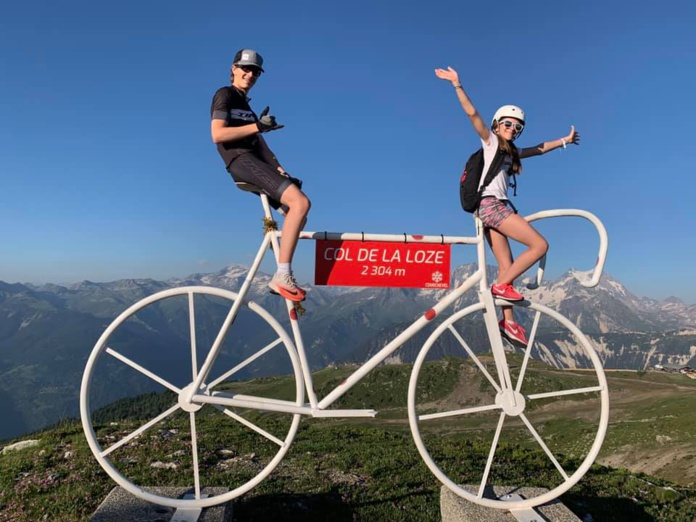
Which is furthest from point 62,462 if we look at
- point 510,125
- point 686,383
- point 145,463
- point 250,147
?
point 686,383

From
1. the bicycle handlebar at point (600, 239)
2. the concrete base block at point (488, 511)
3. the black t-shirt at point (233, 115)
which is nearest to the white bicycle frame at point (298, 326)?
the bicycle handlebar at point (600, 239)

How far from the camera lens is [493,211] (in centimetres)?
602

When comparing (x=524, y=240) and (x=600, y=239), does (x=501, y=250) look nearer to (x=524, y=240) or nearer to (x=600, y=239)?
(x=524, y=240)

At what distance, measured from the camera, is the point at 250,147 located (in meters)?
5.90

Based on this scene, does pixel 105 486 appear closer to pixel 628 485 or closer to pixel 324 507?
pixel 324 507

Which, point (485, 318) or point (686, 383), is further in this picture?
point (686, 383)

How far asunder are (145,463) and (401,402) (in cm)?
14949

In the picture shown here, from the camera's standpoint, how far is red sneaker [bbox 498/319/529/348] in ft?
20.7

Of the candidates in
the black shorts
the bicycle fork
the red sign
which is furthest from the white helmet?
the black shorts

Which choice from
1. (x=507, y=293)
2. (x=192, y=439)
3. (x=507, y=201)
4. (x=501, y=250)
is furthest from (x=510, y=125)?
(x=192, y=439)

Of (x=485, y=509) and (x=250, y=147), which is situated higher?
A: (x=250, y=147)

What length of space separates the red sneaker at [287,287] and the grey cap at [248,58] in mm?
2680

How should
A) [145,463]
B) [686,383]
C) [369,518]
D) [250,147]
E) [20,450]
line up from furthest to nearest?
[686,383]
[20,450]
[145,463]
[369,518]
[250,147]

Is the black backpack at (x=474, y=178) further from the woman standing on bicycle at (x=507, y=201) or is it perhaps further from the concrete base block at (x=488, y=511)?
the concrete base block at (x=488, y=511)
